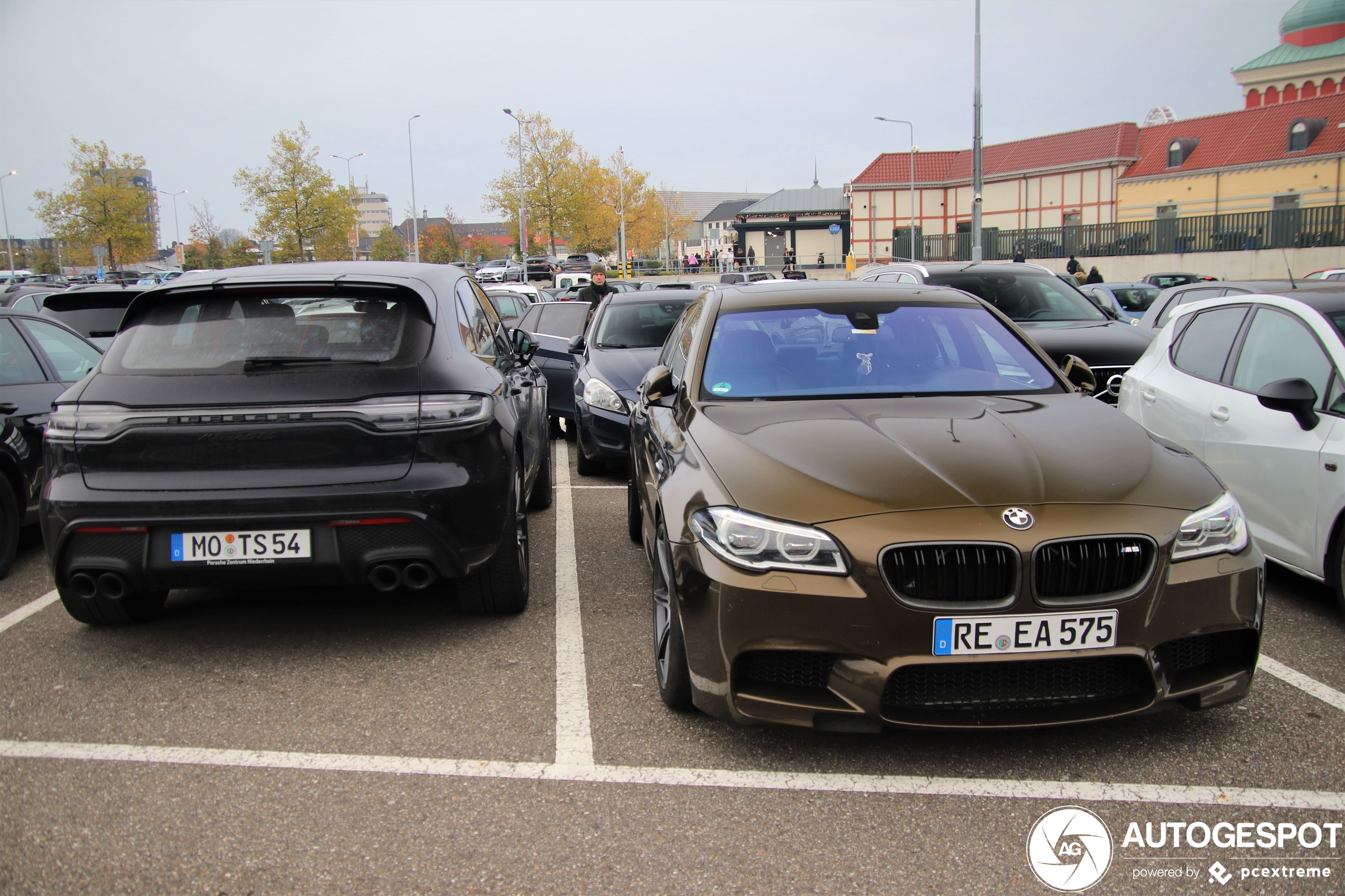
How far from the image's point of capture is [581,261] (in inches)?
2648

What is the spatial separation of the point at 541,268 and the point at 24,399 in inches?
2247

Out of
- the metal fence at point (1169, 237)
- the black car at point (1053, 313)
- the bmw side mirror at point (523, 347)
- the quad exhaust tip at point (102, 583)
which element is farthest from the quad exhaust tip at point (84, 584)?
the metal fence at point (1169, 237)

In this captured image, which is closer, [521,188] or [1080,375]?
[1080,375]

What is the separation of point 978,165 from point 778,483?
27.8m

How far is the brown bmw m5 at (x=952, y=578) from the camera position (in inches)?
109

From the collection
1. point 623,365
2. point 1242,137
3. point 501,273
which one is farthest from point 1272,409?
point 501,273

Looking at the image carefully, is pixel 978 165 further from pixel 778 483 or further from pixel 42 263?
pixel 42 263

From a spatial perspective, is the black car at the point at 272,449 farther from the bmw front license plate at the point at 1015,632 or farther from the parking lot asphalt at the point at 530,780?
the bmw front license plate at the point at 1015,632

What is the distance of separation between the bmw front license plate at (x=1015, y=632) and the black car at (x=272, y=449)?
2.01 meters

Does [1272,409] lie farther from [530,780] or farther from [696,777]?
[530,780]

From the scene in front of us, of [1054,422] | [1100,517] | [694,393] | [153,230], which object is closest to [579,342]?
[694,393]

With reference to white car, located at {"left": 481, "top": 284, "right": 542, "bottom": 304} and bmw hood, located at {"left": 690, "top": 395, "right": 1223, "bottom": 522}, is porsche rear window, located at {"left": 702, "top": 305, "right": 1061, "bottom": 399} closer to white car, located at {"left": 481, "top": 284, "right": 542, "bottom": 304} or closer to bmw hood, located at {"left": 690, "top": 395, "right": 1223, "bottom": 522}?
bmw hood, located at {"left": 690, "top": 395, "right": 1223, "bottom": 522}

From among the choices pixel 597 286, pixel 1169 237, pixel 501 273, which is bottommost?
pixel 597 286

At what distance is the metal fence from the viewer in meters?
36.8
